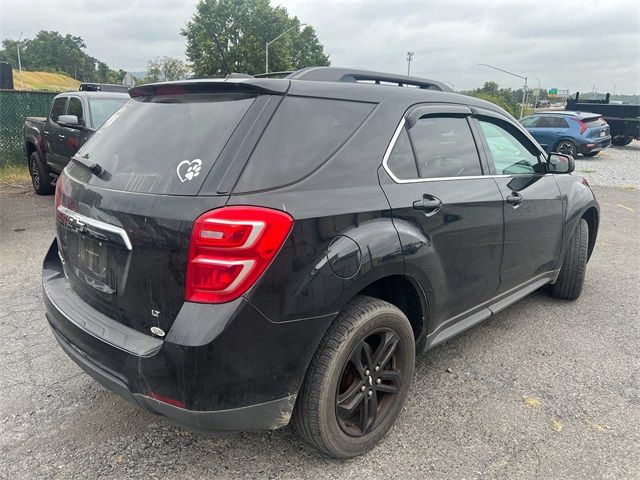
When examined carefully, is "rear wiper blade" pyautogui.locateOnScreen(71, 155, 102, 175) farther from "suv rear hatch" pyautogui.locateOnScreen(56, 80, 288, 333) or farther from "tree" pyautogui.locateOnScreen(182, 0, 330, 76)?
"tree" pyautogui.locateOnScreen(182, 0, 330, 76)

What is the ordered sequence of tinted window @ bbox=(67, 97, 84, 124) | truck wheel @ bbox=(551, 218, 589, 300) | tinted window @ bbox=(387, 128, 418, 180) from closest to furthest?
1. tinted window @ bbox=(387, 128, 418, 180)
2. truck wheel @ bbox=(551, 218, 589, 300)
3. tinted window @ bbox=(67, 97, 84, 124)

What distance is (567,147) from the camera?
17.2 metres

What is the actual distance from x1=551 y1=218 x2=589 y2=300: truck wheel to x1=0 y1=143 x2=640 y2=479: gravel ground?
0.31m

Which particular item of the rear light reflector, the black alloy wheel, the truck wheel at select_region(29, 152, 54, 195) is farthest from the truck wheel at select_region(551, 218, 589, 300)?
the truck wheel at select_region(29, 152, 54, 195)

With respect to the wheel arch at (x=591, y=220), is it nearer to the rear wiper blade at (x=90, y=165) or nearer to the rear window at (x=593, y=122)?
the rear wiper blade at (x=90, y=165)

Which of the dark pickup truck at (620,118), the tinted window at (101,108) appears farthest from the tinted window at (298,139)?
the dark pickup truck at (620,118)

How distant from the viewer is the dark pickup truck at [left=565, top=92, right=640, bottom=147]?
20842 mm

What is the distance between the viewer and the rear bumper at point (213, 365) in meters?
1.85

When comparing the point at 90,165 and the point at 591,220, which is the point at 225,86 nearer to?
the point at 90,165

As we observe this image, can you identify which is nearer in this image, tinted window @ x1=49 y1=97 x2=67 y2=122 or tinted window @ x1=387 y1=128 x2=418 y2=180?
tinted window @ x1=387 y1=128 x2=418 y2=180

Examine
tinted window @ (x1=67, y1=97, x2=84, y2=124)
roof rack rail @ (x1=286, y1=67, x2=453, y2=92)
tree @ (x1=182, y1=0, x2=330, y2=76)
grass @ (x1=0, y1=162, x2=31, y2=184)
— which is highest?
tree @ (x1=182, y1=0, x2=330, y2=76)

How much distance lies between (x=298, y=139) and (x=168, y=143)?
59cm

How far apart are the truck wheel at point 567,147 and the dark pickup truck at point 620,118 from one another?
5790 millimetres

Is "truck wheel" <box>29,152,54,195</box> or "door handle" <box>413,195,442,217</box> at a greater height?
"door handle" <box>413,195,442,217</box>
